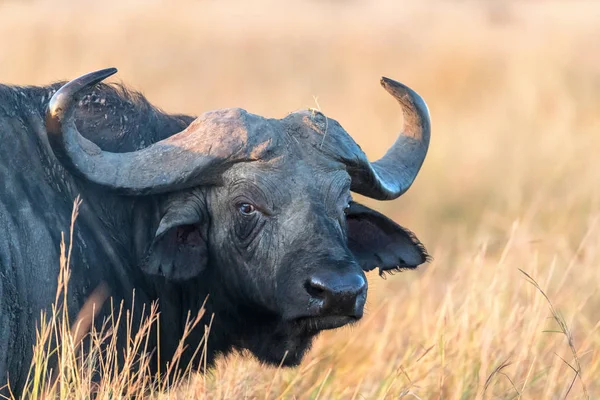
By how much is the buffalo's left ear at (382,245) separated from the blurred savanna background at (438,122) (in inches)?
18.6

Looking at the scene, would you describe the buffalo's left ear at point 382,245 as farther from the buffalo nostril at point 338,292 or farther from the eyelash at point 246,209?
the buffalo nostril at point 338,292

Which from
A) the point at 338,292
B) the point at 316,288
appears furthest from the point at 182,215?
the point at 338,292

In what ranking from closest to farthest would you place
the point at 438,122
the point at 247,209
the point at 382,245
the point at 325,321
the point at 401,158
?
the point at 325,321, the point at 247,209, the point at 382,245, the point at 401,158, the point at 438,122

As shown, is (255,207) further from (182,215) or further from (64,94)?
(64,94)

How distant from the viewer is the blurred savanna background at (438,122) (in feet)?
19.7

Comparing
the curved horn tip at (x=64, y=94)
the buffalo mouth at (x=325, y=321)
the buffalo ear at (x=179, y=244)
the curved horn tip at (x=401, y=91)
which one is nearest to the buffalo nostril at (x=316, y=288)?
the buffalo mouth at (x=325, y=321)

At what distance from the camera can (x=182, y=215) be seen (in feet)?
16.1

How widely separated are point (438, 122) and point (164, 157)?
30.9 feet

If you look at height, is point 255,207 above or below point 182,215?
above

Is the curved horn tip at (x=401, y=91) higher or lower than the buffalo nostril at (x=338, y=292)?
higher

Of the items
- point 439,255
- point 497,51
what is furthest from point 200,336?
point 497,51

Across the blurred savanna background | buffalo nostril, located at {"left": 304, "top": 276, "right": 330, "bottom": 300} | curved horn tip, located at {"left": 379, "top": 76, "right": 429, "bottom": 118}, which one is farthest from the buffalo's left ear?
buffalo nostril, located at {"left": 304, "top": 276, "right": 330, "bottom": 300}

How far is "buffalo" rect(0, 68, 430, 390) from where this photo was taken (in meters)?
4.54

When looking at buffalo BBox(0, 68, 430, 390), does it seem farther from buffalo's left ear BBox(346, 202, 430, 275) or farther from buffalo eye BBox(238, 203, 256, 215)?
buffalo's left ear BBox(346, 202, 430, 275)
